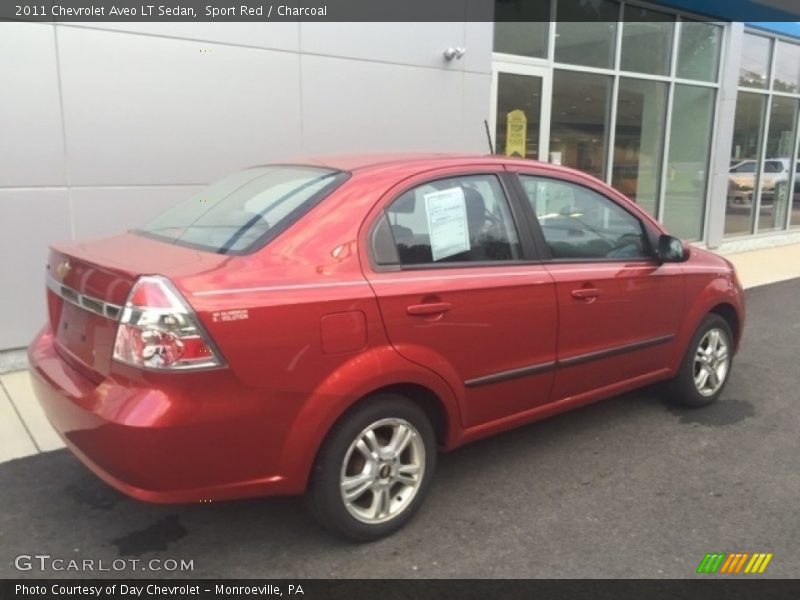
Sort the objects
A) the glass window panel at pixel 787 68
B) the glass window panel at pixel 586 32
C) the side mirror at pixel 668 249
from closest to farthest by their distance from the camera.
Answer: the side mirror at pixel 668 249 < the glass window panel at pixel 586 32 < the glass window panel at pixel 787 68

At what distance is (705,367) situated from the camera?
463 cm

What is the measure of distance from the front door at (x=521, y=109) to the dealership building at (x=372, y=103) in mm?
23

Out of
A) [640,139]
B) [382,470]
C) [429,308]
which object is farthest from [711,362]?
[640,139]

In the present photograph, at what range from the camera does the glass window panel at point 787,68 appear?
12.4 m

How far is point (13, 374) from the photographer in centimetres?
536

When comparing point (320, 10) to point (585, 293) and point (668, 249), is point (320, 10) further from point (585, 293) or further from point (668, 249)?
point (585, 293)

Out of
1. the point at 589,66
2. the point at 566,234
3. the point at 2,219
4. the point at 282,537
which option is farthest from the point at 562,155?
the point at 282,537


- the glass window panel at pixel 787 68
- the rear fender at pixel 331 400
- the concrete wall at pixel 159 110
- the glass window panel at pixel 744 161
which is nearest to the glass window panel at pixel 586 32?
the concrete wall at pixel 159 110

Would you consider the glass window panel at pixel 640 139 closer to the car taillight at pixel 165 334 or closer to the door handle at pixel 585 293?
the door handle at pixel 585 293

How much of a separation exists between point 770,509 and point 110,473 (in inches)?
115

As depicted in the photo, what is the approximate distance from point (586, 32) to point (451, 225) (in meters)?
7.15

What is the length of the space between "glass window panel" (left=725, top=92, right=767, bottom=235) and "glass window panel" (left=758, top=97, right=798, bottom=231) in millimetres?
340

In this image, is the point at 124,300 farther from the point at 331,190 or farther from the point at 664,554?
the point at 664,554

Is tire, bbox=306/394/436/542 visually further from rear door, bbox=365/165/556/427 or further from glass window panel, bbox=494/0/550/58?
glass window panel, bbox=494/0/550/58
